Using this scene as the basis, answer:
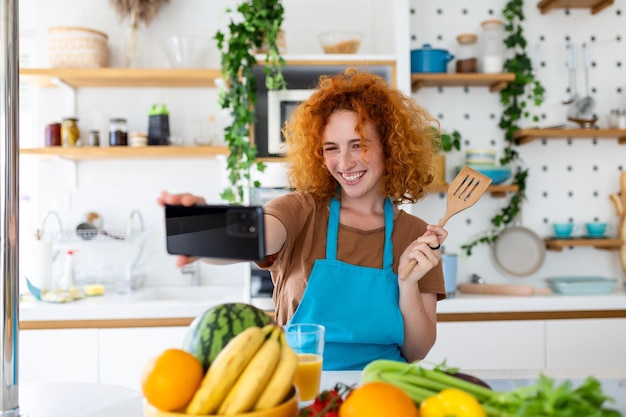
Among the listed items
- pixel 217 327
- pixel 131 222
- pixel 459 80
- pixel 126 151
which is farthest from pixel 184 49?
pixel 217 327

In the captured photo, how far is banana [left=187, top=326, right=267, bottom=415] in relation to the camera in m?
0.71

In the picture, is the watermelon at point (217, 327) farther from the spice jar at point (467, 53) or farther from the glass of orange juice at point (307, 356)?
Answer: the spice jar at point (467, 53)

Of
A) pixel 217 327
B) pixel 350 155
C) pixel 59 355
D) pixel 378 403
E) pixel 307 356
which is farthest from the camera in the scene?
pixel 59 355

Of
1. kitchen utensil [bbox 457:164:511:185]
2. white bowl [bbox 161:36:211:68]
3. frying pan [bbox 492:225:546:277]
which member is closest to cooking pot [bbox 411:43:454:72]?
kitchen utensil [bbox 457:164:511:185]

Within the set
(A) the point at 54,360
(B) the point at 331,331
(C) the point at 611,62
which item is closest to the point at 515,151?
(C) the point at 611,62

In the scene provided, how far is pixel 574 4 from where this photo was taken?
3.13m

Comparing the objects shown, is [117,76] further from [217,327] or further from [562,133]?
[217,327]

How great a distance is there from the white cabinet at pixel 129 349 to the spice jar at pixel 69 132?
0.92 metres

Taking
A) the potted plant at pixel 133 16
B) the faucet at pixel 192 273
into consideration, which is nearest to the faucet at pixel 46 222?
the faucet at pixel 192 273

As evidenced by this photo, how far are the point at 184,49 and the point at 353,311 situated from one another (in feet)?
6.06

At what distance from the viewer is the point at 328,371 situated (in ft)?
4.42

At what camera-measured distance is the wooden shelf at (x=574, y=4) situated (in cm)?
308

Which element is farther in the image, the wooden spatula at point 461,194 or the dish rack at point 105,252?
the dish rack at point 105,252

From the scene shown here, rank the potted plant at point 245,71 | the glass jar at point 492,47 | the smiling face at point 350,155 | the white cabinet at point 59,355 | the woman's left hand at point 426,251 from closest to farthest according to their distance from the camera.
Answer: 1. the woman's left hand at point 426,251
2. the smiling face at point 350,155
3. the white cabinet at point 59,355
4. the potted plant at point 245,71
5. the glass jar at point 492,47
